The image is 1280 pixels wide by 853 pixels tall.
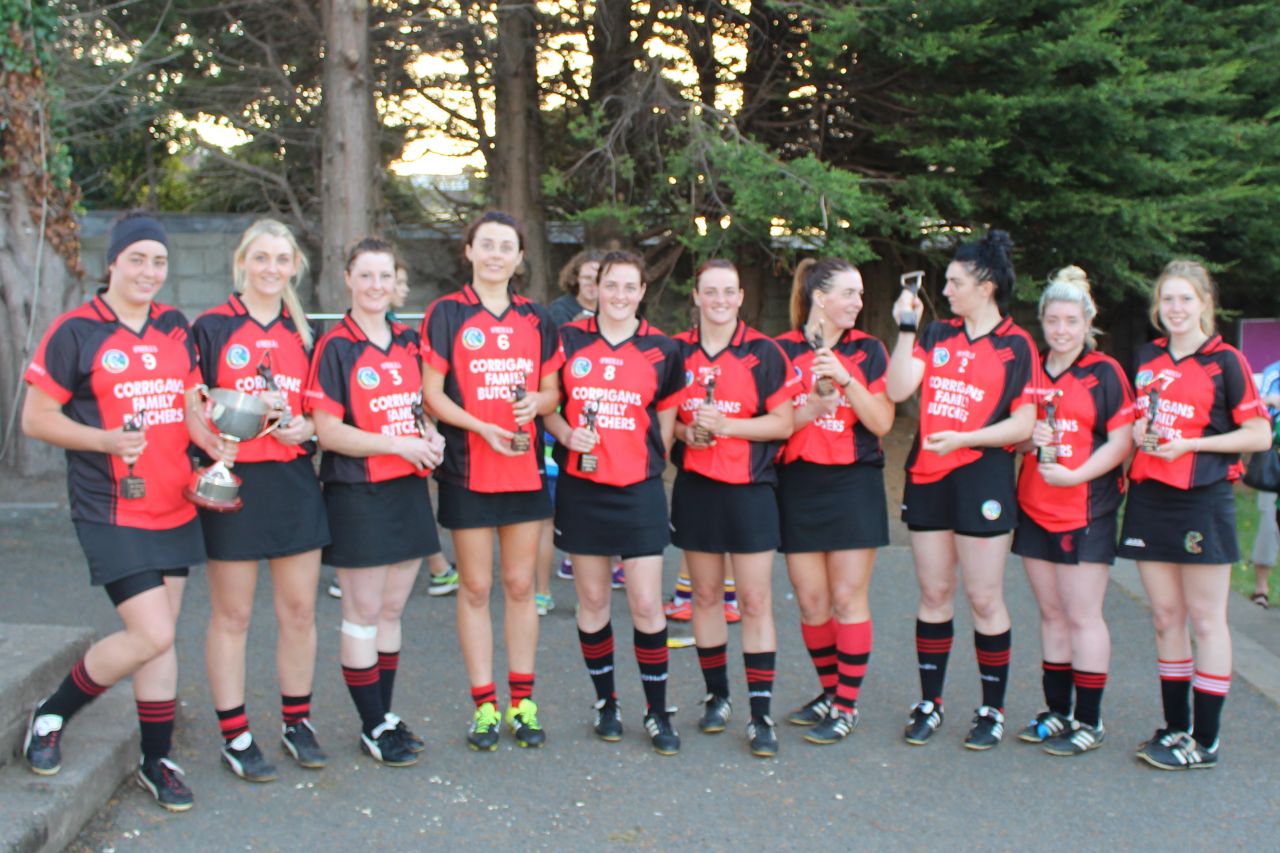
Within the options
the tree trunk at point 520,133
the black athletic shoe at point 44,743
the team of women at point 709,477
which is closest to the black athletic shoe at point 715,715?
the team of women at point 709,477

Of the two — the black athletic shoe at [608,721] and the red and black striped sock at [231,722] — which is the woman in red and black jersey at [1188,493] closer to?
the black athletic shoe at [608,721]

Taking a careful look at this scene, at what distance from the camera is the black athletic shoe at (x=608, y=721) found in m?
5.00

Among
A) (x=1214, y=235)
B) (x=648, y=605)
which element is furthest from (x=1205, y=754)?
(x=1214, y=235)

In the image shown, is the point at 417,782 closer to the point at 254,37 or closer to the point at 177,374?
the point at 177,374

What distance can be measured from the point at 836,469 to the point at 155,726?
2.71m

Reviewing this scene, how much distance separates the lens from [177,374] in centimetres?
412

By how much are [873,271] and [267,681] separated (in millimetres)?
9841

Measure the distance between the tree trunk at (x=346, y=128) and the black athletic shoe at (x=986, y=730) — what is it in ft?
21.3

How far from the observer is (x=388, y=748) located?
4699mm

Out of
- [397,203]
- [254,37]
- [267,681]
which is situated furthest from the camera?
[397,203]

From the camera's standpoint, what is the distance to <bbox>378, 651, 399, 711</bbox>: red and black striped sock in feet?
15.6

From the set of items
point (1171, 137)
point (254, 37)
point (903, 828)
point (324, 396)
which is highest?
point (254, 37)

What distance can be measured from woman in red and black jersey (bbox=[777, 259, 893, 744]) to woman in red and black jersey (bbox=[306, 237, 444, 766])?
1.46m

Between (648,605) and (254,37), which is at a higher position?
(254,37)
